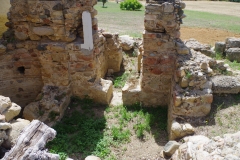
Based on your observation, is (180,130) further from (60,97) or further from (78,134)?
(60,97)

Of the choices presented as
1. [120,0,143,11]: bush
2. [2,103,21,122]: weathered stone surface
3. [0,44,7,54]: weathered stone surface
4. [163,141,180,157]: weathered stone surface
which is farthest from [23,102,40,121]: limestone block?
[120,0,143,11]: bush

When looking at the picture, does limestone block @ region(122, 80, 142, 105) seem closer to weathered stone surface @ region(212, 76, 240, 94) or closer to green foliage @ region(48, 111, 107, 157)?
green foliage @ region(48, 111, 107, 157)

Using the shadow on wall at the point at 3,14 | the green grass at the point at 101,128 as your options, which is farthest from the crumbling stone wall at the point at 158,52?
the shadow on wall at the point at 3,14

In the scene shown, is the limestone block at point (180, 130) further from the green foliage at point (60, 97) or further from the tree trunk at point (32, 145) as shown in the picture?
the green foliage at point (60, 97)

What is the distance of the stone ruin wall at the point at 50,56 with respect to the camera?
17.8 ft

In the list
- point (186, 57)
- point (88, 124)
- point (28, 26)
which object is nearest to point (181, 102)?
point (186, 57)

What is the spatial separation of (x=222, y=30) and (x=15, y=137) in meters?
12.7

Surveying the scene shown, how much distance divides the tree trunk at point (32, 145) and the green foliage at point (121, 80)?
4.59m

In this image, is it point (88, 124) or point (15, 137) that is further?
point (88, 124)

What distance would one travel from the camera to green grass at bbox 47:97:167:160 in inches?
187

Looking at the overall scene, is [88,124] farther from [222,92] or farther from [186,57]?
[222,92]

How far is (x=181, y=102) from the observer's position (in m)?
4.66

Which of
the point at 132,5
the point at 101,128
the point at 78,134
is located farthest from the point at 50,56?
Answer: the point at 132,5

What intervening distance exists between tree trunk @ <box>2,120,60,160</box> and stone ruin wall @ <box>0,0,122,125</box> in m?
2.79
